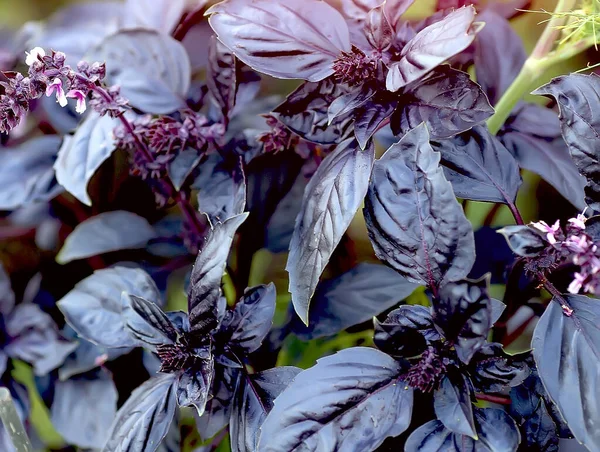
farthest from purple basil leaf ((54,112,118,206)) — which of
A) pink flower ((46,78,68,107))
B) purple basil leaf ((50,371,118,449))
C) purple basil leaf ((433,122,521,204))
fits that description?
purple basil leaf ((433,122,521,204))

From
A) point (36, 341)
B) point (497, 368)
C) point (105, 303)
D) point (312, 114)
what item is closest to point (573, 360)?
point (497, 368)

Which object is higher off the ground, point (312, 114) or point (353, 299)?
point (312, 114)

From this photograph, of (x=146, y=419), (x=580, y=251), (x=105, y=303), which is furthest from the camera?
(x=105, y=303)

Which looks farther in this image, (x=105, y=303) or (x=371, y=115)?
(x=105, y=303)

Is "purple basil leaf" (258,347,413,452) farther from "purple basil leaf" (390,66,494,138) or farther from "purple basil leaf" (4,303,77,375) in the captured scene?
"purple basil leaf" (4,303,77,375)

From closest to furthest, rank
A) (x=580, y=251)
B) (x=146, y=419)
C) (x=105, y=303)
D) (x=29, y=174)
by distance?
(x=580, y=251) → (x=146, y=419) → (x=105, y=303) → (x=29, y=174)

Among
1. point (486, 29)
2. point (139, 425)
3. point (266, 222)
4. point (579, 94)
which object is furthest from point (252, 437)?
point (486, 29)

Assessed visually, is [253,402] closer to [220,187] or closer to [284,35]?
[220,187]
